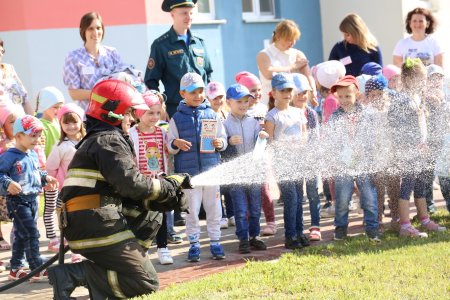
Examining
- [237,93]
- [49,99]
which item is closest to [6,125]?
[49,99]

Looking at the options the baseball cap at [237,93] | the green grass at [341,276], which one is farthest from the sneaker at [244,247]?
the baseball cap at [237,93]

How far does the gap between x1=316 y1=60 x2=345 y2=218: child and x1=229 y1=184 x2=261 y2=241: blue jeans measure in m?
1.29

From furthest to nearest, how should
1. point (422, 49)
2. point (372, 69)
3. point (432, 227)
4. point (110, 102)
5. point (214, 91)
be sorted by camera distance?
point (422, 49) < point (372, 69) < point (214, 91) < point (432, 227) < point (110, 102)

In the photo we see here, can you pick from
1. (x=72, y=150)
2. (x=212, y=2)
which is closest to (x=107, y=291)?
(x=72, y=150)

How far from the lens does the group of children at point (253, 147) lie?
8.27 meters

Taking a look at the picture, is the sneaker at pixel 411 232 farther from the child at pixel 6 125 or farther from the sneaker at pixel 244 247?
the child at pixel 6 125

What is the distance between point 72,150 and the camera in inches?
340

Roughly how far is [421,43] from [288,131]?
335 cm

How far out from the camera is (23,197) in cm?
806

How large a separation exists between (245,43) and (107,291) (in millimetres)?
11993

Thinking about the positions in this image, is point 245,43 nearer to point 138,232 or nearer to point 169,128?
→ point 169,128

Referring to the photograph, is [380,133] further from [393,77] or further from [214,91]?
[214,91]

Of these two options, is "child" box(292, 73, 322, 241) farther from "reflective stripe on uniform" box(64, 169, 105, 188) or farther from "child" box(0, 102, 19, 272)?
"reflective stripe on uniform" box(64, 169, 105, 188)

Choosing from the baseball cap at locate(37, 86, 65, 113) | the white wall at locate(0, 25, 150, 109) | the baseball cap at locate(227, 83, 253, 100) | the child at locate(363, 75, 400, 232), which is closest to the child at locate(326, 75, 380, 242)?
Answer: the child at locate(363, 75, 400, 232)
